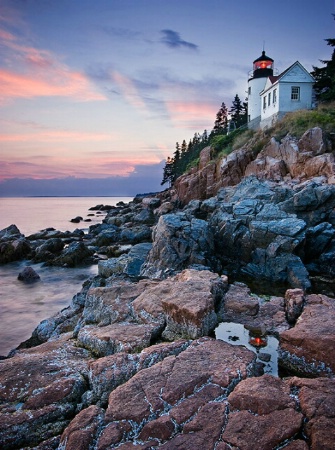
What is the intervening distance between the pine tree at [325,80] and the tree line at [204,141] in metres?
15.0

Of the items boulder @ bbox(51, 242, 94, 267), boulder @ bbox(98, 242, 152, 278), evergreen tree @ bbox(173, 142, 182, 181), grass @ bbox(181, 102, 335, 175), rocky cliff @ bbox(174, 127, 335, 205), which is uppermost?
evergreen tree @ bbox(173, 142, 182, 181)

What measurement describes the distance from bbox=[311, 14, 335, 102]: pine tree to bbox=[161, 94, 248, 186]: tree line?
1497 centimetres

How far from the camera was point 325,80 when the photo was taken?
128 ft

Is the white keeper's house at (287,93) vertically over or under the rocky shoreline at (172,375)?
over

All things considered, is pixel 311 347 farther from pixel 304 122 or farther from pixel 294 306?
pixel 304 122

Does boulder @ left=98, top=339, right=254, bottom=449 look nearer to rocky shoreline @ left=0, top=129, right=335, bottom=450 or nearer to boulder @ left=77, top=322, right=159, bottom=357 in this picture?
rocky shoreline @ left=0, top=129, right=335, bottom=450

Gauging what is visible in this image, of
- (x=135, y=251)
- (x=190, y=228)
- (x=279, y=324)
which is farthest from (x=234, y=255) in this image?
(x=279, y=324)

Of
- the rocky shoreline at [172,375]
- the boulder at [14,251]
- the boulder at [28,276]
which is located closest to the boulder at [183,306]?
the rocky shoreline at [172,375]

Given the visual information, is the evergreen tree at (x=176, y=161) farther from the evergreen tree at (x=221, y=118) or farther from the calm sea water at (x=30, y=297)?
the calm sea water at (x=30, y=297)

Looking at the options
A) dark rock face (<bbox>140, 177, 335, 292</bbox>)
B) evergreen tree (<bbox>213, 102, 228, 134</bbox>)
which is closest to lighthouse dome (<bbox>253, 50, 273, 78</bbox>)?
evergreen tree (<bbox>213, 102, 228, 134</bbox>)

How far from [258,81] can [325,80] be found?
10865mm

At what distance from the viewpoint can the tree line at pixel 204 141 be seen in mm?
66062

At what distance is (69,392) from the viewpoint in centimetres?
545

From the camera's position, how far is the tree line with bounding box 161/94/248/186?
217 feet
